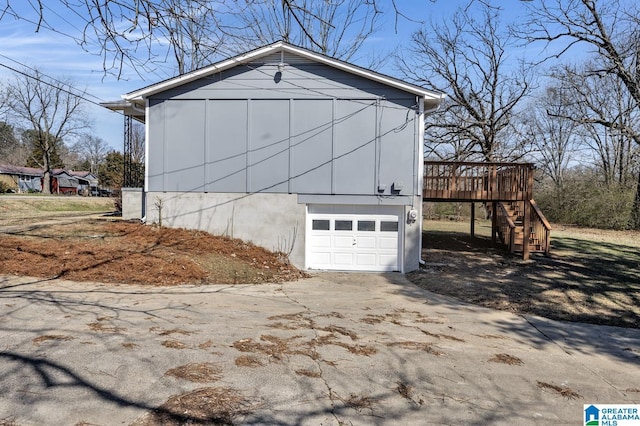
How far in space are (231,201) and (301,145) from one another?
9.18ft

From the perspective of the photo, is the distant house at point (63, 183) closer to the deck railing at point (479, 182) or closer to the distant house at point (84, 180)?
the distant house at point (84, 180)

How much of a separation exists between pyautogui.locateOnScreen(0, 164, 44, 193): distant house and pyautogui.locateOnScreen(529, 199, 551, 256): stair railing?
5143cm

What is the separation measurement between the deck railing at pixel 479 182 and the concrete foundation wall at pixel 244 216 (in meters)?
4.77

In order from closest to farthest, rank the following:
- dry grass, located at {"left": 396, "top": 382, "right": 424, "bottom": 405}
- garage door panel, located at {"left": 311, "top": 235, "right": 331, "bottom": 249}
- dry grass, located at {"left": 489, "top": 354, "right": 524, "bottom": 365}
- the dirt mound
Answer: dry grass, located at {"left": 396, "top": 382, "right": 424, "bottom": 405}, dry grass, located at {"left": 489, "top": 354, "right": 524, "bottom": 365}, the dirt mound, garage door panel, located at {"left": 311, "top": 235, "right": 331, "bottom": 249}

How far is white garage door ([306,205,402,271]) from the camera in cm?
1311

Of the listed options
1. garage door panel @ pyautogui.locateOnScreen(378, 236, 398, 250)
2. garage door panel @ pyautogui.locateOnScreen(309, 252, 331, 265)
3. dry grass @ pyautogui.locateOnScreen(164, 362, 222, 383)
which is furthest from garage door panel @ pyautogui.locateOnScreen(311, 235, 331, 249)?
dry grass @ pyautogui.locateOnScreen(164, 362, 222, 383)

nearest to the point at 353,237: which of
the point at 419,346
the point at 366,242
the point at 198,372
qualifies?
the point at 366,242

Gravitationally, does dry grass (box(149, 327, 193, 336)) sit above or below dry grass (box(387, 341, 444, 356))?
above

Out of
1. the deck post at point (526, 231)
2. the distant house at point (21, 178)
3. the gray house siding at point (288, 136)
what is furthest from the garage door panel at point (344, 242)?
the distant house at point (21, 178)

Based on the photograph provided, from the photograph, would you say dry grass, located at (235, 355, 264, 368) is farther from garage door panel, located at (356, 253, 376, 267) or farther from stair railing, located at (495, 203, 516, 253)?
stair railing, located at (495, 203, 516, 253)

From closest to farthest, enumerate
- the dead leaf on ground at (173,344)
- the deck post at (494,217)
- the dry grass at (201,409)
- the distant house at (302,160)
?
1. the dry grass at (201,409)
2. the dead leaf on ground at (173,344)
3. the distant house at (302,160)
4. the deck post at (494,217)

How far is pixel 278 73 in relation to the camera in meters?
13.1

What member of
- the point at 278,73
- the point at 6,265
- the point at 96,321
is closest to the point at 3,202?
the point at 6,265

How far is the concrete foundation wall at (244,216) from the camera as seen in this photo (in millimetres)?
13109
